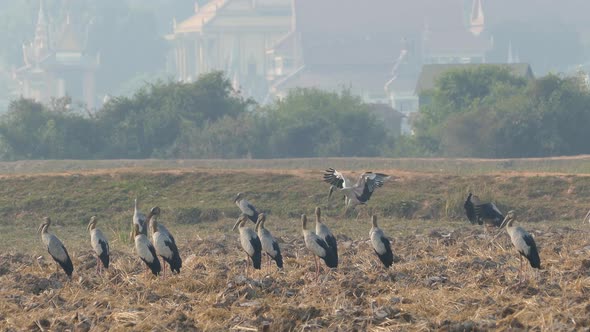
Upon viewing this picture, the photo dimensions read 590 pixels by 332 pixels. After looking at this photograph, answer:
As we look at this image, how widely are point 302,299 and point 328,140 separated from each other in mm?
47931

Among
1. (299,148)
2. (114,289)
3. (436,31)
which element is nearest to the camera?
(114,289)

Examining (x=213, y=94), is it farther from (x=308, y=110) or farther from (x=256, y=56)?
(x=256, y=56)

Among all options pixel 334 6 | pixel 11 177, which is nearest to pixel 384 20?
pixel 334 6

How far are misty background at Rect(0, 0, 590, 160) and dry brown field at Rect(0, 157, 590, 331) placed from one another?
24.9m

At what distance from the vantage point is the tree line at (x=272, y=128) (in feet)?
193

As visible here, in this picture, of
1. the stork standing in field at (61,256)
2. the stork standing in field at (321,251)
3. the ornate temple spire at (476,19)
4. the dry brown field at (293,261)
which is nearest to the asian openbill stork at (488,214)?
the dry brown field at (293,261)

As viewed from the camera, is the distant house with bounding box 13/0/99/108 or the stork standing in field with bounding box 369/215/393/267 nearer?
the stork standing in field with bounding box 369/215/393/267

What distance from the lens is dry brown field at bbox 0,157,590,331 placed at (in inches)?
577

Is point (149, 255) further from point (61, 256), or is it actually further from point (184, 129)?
point (184, 129)

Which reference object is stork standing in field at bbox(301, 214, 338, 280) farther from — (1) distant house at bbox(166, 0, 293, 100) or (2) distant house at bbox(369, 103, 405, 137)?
(1) distant house at bbox(166, 0, 293, 100)

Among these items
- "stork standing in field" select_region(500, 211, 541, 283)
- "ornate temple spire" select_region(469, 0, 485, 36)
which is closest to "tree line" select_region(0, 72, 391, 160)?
"stork standing in field" select_region(500, 211, 541, 283)

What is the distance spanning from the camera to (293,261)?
1994 centimetres

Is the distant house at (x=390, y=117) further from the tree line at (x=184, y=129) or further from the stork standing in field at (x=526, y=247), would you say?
the stork standing in field at (x=526, y=247)

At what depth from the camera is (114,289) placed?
17016 millimetres
